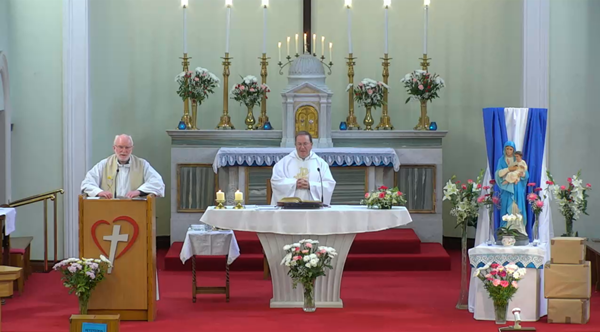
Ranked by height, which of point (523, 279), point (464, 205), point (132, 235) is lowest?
point (523, 279)

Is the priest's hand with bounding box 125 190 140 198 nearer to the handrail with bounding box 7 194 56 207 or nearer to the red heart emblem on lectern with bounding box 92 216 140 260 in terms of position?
the red heart emblem on lectern with bounding box 92 216 140 260

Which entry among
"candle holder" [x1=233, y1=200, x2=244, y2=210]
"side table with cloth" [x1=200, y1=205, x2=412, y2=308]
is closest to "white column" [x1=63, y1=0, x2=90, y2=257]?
"candle holder" [x1=233, y1=200, x2=244, y2=210]

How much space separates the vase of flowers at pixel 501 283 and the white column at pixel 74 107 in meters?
5.46

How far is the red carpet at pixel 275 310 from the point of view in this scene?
745 centimetres

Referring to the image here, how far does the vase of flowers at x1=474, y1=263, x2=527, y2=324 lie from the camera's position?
7.32m

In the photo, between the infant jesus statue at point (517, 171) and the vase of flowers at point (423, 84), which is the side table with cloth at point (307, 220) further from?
the vase of flowers at point (423, 84)

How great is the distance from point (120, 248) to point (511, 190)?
3.31 meters

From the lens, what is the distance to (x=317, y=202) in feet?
26.9

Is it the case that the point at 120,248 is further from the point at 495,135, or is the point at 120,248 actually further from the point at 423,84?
the point at 423,84

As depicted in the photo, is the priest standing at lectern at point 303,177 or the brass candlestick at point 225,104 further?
the brass candlestick at point 225,104

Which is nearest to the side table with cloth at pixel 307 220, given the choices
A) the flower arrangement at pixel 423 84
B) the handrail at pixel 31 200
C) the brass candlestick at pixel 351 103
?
the handrail at pixel 31 200

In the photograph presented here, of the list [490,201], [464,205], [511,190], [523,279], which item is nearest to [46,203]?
[464,205]

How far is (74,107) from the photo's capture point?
35.9 ft

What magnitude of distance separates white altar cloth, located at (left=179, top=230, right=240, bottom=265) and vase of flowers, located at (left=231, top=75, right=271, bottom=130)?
3296 mm
